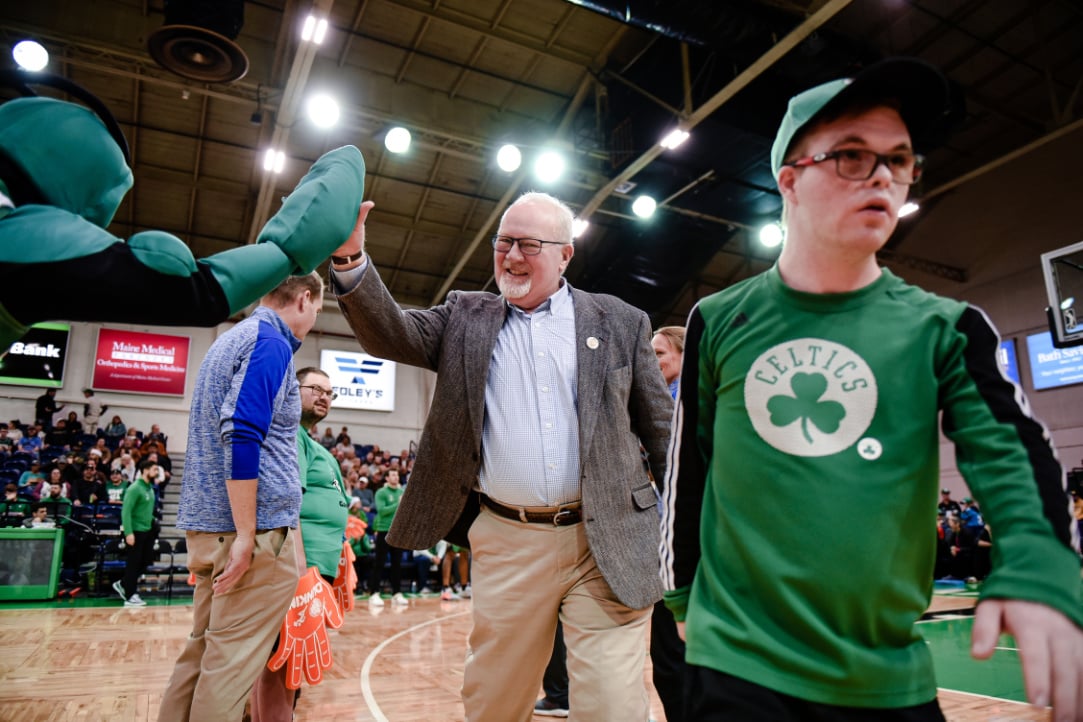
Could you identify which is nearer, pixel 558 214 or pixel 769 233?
pixel 558 214

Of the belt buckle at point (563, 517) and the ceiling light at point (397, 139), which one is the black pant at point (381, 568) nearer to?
the ceiling light at point (397, 139)

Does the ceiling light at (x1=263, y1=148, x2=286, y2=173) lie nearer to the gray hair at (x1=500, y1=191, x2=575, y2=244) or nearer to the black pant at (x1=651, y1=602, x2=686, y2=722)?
the gray hair at (x1=500, y1=191, x2=575, y2=244)

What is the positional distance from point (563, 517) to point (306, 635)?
143cm

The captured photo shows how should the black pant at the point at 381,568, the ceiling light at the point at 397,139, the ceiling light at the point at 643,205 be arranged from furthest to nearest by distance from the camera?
the ceiling light at the point at 643,205 < the ceiling light at the point at 397,139 < the black pant at the point at 381,568

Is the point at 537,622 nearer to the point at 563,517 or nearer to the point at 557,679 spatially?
the point at 563,517

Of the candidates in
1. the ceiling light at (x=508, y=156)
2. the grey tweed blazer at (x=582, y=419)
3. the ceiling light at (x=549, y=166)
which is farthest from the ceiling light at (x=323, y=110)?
the grey tweed blazer at (x=582, y=419)

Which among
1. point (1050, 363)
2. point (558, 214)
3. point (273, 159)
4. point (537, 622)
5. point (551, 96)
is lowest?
point (537, 622)

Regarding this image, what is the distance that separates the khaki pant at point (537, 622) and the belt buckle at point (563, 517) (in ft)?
0.05

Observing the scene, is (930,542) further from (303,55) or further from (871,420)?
(303,55)

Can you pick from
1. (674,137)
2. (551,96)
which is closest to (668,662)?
(674,137)

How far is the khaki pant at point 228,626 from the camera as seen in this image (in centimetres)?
219

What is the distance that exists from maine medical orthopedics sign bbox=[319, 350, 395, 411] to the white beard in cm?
1583

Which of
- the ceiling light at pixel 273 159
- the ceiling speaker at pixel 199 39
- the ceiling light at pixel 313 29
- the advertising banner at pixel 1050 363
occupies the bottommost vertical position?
the advertising banner at pixel 1050 363

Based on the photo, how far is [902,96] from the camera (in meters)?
1.19
